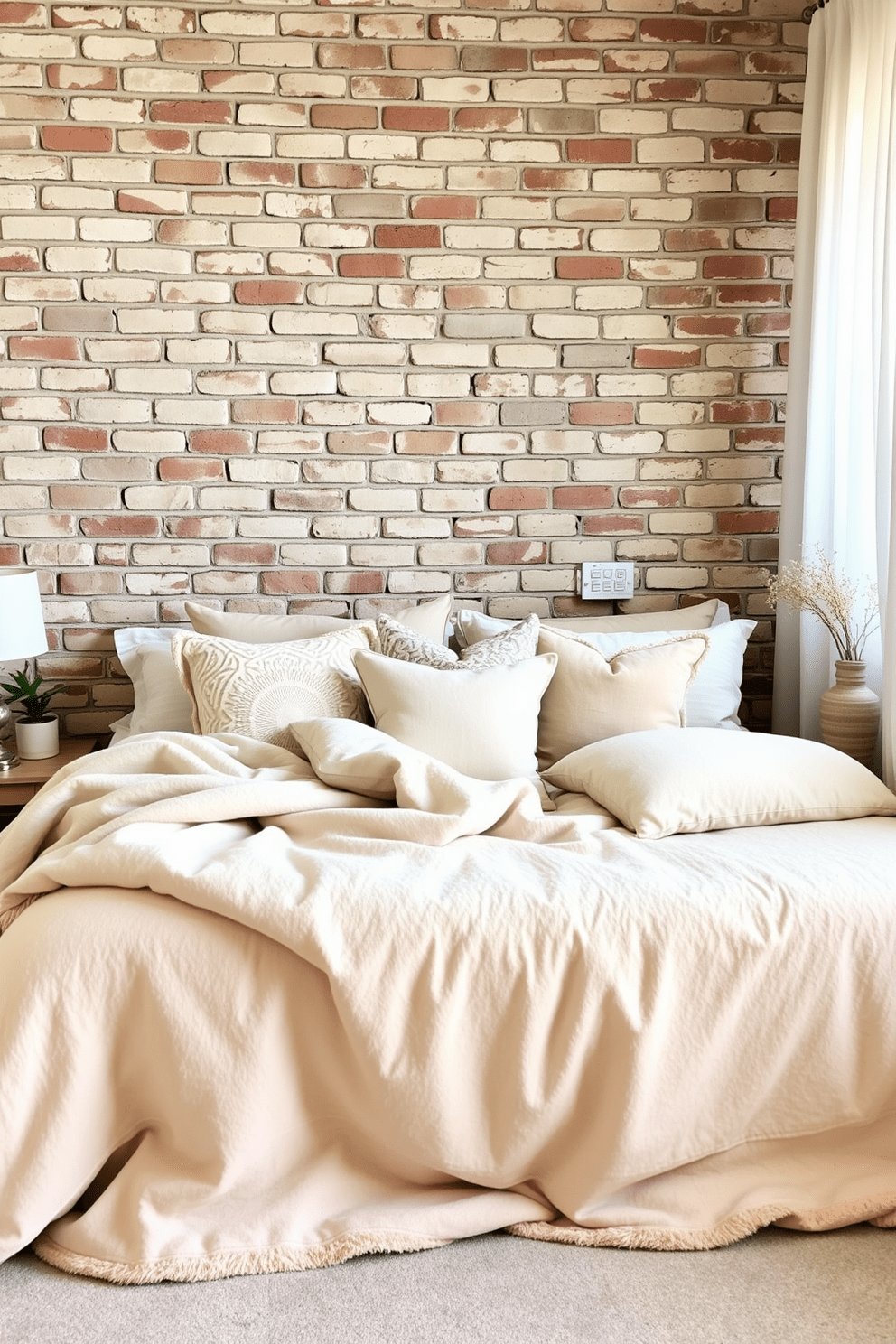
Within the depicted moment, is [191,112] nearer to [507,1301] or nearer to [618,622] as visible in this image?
[618,622]

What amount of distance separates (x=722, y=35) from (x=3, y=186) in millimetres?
1994

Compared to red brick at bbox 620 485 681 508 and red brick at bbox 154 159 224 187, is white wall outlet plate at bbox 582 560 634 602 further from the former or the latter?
red brick at bbox 154 159 224 187

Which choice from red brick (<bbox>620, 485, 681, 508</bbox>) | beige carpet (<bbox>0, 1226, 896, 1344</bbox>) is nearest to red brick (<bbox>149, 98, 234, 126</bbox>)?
red brick (<bbox>620, 485, 681, 508</bbox>)

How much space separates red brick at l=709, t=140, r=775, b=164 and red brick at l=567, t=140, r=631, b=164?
0.24m

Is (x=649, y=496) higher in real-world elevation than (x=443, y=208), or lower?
lower

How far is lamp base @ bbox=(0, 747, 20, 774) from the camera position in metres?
2.83

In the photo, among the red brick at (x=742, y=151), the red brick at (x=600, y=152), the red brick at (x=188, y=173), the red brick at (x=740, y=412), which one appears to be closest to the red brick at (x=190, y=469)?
the red brick at (x=188, y=173)

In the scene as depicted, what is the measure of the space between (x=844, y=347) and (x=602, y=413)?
2.22 ft

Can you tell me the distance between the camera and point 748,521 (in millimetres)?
3299

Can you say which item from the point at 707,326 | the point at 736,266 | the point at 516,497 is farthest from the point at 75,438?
the point at 736,266

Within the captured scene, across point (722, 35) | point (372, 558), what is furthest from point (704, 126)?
point (372, 558)

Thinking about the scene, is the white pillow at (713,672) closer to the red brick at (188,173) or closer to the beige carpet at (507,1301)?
the beige carpet at (507,1301)

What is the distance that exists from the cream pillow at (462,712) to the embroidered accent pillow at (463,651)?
115mm

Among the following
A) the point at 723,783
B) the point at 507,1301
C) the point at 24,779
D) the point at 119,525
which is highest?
the point at 119,525
